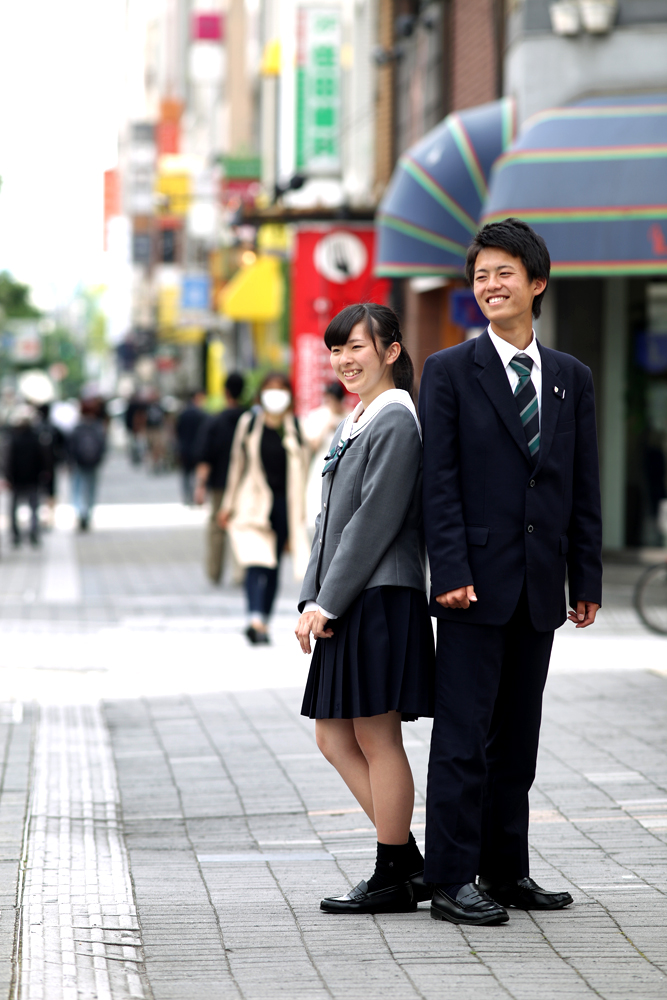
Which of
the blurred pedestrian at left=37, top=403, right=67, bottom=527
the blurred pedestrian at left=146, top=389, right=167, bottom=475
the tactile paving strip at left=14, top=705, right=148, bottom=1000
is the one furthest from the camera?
the blurred pedestrian at left=146, top=389, right=167, bottom=475

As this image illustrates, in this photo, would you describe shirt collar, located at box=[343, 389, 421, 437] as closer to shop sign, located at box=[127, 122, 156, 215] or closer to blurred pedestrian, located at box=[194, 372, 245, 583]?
blurred pedestrian, located at box=[194, 372, 245, 583]

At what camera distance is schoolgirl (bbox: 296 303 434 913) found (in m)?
4.54

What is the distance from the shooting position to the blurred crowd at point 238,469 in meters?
10.6

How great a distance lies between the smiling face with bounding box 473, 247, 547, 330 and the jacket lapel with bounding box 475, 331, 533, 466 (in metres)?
0.09

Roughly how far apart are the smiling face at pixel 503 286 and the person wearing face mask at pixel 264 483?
6039 millimetres

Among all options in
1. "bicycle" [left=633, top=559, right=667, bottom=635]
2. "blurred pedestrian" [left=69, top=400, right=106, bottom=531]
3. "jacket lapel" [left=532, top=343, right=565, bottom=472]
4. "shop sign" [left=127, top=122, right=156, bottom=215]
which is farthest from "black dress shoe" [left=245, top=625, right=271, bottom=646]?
"shop sign" [left=127, top=122, right=156, bottom=215]

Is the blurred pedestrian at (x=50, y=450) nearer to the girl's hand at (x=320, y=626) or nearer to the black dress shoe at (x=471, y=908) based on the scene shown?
the girl's hand at (x=320, y=626)

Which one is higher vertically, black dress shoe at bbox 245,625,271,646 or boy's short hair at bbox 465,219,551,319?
boy's short hair at bbox 465,219,551,319

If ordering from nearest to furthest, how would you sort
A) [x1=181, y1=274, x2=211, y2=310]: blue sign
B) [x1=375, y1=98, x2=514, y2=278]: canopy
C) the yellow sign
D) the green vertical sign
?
1. [x1=375, y1=98, x2=514, y2=278]: canopy
2. the green vertical sign
3. [x1=181, y1=274, x2=211, y2=310]: blue sign
4. the yellow sign

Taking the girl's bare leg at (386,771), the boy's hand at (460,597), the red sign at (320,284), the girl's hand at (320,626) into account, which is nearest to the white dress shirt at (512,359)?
the boy's hand at (460,597)

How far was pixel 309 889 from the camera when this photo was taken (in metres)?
5.07

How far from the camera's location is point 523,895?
4730 mm

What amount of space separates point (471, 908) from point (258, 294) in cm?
2694

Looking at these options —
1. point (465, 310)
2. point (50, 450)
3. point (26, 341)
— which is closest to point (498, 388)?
point (465, 310)
